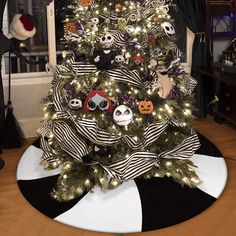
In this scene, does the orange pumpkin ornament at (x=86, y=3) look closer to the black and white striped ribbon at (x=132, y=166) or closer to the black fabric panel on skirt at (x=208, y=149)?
the black and white striped ribbon at (x=132, y=166)

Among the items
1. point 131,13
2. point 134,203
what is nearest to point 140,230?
point 134,203

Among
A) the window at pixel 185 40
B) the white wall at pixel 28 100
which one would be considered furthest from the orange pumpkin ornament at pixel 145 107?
the window at pixel 185 40

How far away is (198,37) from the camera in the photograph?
12.4ft

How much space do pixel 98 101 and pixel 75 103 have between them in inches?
7.3

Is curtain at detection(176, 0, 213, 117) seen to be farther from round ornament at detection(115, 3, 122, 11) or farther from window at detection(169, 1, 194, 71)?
round ornament at detection(115, 3, 122, 11)

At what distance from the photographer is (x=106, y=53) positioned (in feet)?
8.03

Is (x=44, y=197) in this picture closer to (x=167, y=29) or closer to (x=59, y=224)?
(x=59, y=224)

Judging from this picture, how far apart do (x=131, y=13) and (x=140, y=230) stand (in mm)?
1489

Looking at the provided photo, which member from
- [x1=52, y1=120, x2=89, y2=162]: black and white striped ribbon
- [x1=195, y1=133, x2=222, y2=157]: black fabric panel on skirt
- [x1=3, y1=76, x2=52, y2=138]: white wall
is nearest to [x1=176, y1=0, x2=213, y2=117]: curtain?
[x1=195, y1=133, x2=222, y2=157]: black fabric panel on skirt

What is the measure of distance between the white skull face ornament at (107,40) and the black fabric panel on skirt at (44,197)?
1.05 meters

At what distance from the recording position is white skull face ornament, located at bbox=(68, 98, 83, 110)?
2.46 m

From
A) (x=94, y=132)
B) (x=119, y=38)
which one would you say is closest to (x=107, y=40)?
(x=119, y=38)

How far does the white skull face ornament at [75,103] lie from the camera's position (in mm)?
2455

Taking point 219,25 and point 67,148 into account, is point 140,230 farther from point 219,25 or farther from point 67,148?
point 219,25
